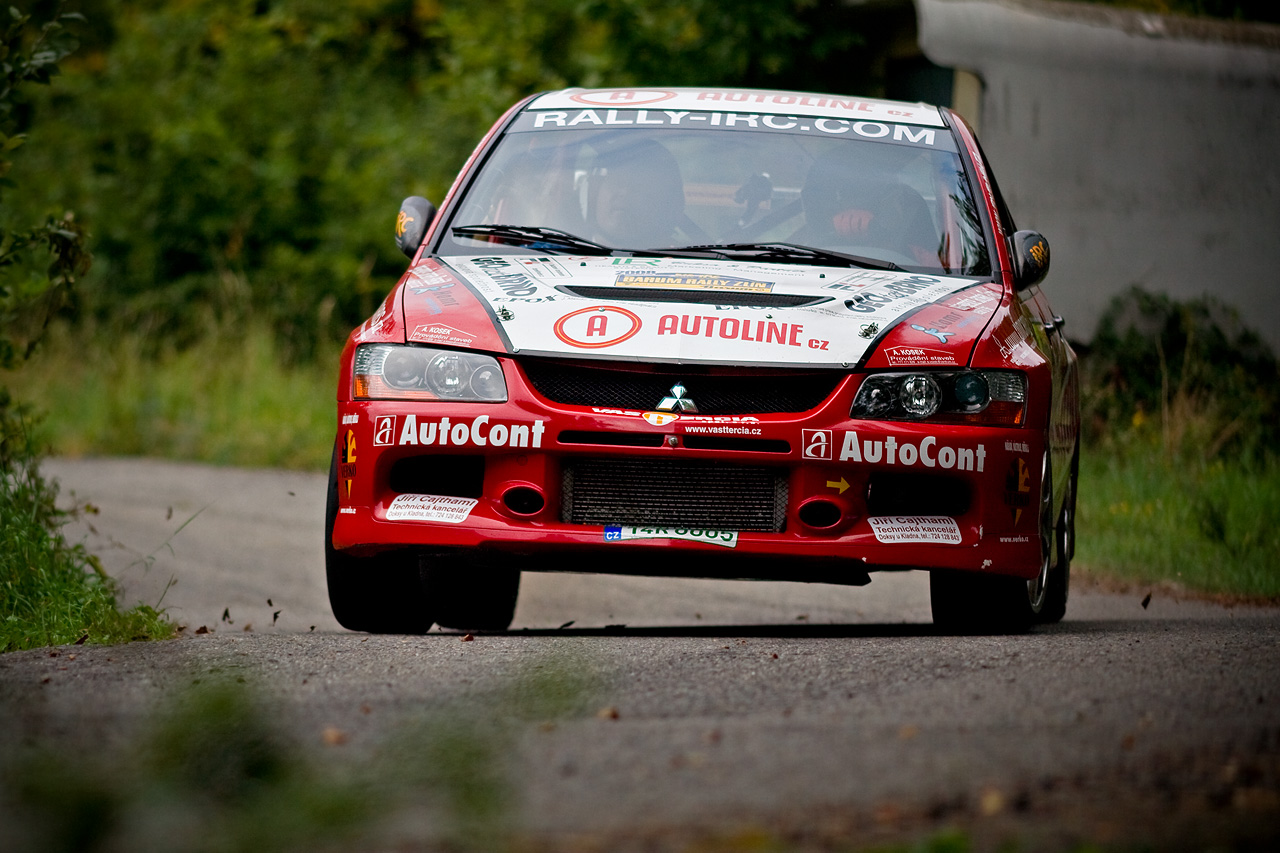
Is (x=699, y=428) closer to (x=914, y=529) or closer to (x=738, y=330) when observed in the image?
(x=738, y=330)

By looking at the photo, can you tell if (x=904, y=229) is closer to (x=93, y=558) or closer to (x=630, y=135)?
(x=630, y=135)

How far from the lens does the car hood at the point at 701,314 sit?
5.01 meters

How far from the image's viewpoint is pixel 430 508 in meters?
5.13

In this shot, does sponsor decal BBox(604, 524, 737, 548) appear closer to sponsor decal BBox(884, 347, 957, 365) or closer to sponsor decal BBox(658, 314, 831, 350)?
sponsor decal BBox(658, 314, 831, 350)

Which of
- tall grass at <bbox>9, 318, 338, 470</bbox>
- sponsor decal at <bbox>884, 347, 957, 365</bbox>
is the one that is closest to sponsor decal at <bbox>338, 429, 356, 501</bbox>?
sponsor decal at <bbox>884, 347, 957, 365</bbox>

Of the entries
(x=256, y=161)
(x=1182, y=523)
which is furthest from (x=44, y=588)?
(x=256, y=161)

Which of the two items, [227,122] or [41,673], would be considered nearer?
[41,673]

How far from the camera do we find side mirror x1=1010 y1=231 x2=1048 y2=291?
19.3 ft

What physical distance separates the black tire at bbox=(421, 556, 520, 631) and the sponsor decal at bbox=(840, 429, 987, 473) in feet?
6.10

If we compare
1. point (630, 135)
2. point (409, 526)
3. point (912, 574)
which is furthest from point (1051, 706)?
point (912, 574)

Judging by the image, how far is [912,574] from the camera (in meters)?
10.1

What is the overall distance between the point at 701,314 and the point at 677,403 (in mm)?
298

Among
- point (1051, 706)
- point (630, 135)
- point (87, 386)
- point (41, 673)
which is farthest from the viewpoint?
point (87, 386)

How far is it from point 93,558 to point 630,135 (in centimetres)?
259
